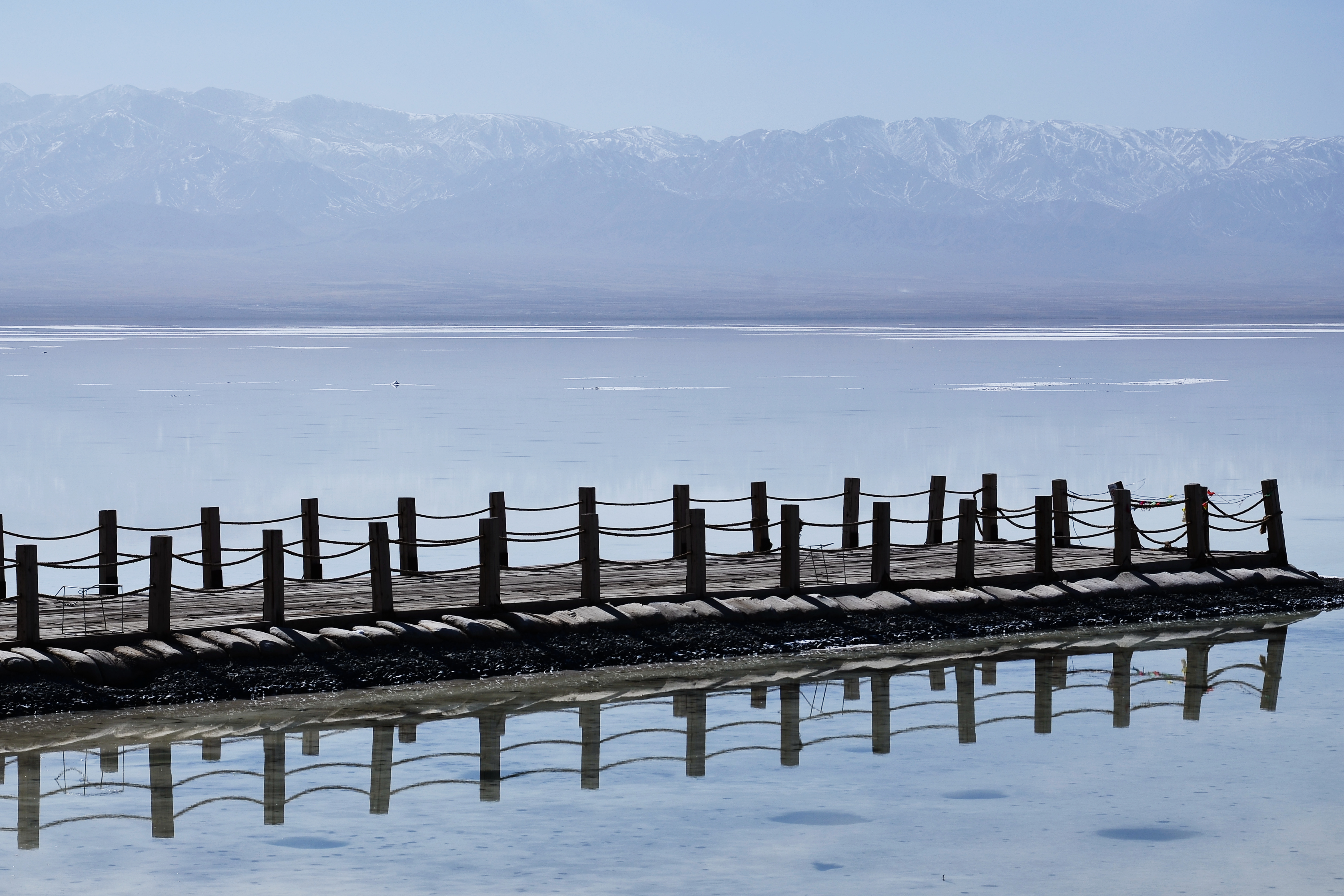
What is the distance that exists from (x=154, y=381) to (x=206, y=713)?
44.9 m

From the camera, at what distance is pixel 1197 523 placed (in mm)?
16969

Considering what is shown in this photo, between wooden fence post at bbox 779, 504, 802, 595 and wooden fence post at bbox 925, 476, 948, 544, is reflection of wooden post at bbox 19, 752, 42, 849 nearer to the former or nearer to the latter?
wooden fence post at bbox 779, 504, 802, 595

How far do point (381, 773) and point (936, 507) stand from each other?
9115mm

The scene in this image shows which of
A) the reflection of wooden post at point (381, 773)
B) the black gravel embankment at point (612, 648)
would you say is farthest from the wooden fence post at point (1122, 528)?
the reflection of wooden post at point (381, 773)

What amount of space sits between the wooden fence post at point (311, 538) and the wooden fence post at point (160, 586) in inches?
102

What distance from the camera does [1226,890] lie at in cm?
830

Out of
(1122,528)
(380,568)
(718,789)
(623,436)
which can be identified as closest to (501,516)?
(380,568)

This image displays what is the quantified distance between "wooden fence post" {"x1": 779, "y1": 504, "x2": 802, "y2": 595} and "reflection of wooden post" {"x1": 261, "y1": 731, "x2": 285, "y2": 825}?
474 cm

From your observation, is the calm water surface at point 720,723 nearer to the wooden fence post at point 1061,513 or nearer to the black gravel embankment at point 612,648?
the black gravel embankment at point 612,648

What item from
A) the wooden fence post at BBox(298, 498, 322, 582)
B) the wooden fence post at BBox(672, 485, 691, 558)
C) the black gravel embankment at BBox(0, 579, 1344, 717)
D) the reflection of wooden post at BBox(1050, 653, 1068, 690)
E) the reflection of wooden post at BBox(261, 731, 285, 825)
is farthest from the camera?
the wooden fence post at BBox(672, 485, 691, 558)

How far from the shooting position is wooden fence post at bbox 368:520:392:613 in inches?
509

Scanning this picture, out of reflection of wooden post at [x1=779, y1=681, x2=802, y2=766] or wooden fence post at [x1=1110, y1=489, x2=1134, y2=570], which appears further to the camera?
wooden fence post at [x1=1110, y1=489, x2=1134, y2=570]

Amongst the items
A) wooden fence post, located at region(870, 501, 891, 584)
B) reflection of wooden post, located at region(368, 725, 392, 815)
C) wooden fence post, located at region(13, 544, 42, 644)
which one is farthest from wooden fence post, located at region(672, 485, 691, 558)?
wooden fence post, located at region(13, 544, 42, 644)

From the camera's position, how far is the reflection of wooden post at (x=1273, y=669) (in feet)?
41.9
